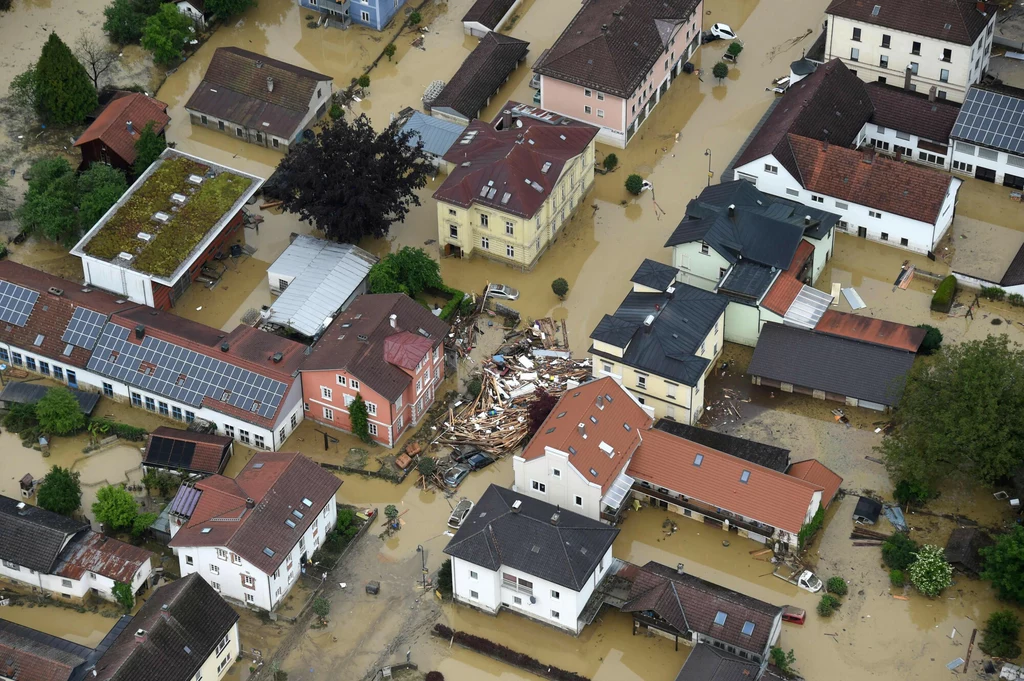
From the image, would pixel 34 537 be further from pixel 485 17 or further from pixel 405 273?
pixel 485 17

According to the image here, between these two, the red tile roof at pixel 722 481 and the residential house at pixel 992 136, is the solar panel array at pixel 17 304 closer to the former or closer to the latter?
the red tile roof at pixel 722 481

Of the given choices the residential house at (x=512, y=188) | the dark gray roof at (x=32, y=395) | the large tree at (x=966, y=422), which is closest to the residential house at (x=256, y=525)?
the dark gray roof at (x=32, y=395)

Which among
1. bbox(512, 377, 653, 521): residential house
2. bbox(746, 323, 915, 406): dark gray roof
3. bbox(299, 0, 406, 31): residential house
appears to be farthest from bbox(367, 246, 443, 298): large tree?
bbox(299, 0, 406, 31): residential house

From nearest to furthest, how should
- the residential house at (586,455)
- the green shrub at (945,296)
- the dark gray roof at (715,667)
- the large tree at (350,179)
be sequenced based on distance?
the dark gray roof at (715,667) < the residential house at (586,455) < the green shrub at (945,296) < the large tree at (350,179)

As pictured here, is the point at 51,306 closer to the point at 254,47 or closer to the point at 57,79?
the point at 57,79

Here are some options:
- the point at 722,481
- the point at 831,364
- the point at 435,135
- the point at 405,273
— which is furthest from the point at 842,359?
the point at 435,135

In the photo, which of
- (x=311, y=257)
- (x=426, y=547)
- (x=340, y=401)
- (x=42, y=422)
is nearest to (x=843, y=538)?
(x=426, y=547)

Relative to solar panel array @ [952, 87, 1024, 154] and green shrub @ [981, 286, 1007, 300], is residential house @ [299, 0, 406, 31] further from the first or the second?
green shrub @ [981, 286, 1007, 300]
